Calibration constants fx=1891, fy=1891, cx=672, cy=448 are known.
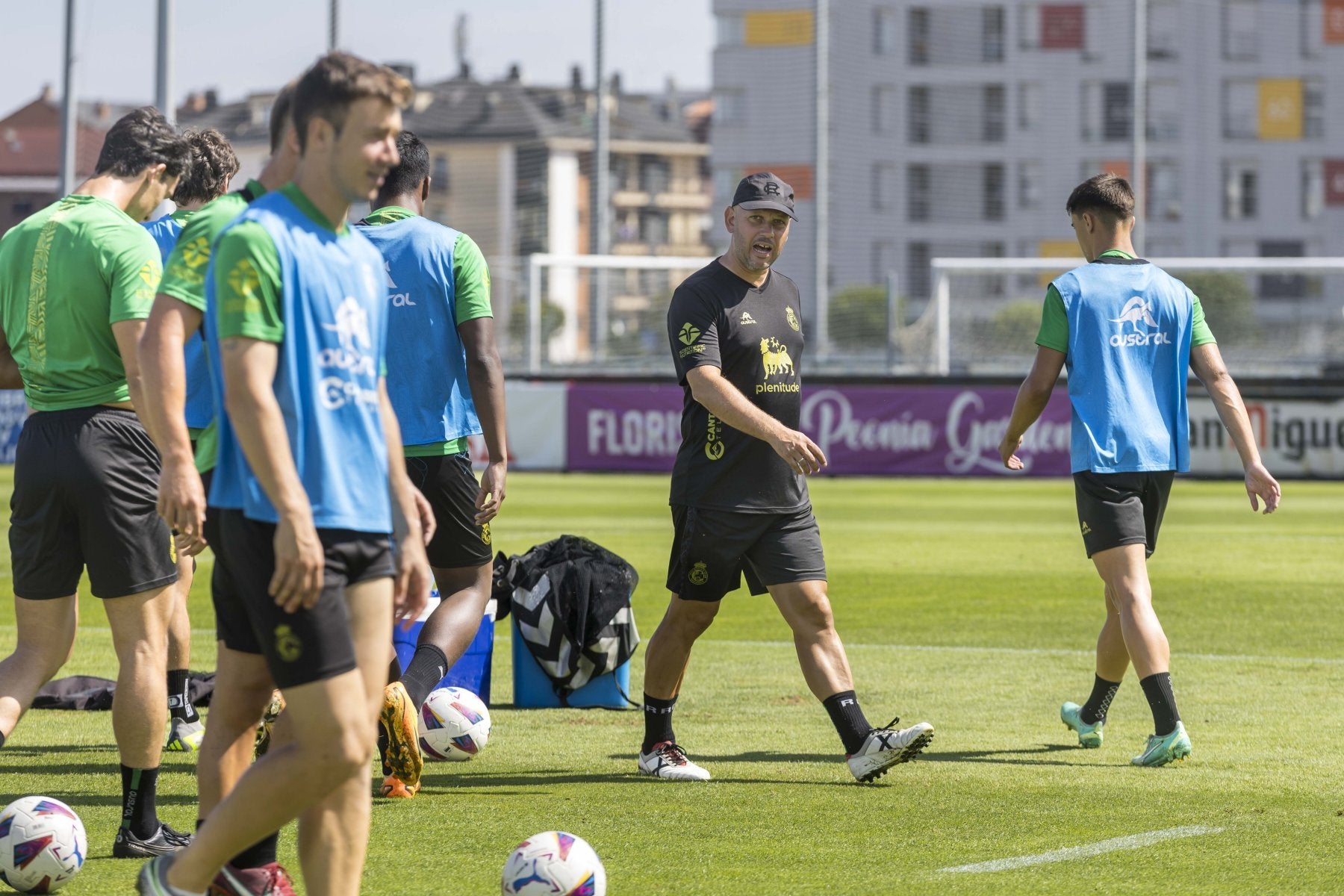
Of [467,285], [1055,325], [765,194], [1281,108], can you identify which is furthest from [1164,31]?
[467,285]

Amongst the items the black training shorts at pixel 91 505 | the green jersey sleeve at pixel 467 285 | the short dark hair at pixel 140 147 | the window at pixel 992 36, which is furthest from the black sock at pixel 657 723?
the window at pixel 992 36

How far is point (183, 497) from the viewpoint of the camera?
449cm

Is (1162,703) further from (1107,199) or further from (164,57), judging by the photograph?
(164,57)

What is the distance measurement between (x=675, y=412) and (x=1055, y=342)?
18711mm

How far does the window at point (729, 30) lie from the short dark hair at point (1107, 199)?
248 feet

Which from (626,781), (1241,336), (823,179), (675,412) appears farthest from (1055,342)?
(823,179)

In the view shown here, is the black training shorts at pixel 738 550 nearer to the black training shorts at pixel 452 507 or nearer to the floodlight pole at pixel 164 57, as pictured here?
the black training shorts at pixel 452 507

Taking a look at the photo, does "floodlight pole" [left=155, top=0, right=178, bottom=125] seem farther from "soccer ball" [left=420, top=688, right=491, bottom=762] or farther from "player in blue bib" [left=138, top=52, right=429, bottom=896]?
"player in blue bib" [left=138, top=52, right=429, bottom=896]

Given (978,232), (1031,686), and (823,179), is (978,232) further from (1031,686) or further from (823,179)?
(1031,686)

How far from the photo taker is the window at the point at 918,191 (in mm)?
77375

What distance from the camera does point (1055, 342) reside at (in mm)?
7344

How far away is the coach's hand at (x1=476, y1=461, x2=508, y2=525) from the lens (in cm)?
680

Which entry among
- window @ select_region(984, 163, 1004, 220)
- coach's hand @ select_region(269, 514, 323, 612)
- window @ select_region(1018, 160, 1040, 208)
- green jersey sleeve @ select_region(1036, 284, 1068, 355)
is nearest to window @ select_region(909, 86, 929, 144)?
window @ select_region(984, 163, 1004, 220)

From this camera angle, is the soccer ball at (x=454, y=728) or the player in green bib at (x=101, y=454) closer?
the player in green bib at (x=101, y=454)
